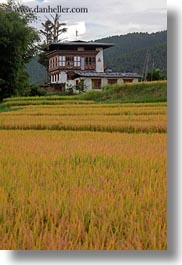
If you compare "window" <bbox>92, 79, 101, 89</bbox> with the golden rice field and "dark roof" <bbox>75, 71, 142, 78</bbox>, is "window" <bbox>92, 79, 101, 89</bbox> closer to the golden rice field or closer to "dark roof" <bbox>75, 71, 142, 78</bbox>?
"dark roof" <bbox>75, 71, 142, 78</bbox>

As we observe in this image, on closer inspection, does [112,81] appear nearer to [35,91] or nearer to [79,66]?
[79,66]

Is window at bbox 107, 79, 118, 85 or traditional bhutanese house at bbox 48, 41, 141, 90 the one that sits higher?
traditional bhutanese house at bbox 48, 41, 141, 90

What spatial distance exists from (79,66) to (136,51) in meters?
0.35

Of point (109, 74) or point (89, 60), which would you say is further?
point (109, 74)

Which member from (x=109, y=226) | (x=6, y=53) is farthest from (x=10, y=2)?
A: (x=109, y=226)

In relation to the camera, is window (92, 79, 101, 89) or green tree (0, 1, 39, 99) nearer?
green tree (0, 1, 39, 99)

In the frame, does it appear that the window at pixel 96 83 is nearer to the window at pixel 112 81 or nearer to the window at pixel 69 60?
the window at pixel 112 81

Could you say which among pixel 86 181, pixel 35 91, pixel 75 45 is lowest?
pixel 86 181

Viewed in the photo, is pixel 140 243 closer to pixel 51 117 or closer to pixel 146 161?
pixel 146 161

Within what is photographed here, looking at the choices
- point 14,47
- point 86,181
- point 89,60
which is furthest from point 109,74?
point 86,181

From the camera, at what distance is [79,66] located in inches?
110

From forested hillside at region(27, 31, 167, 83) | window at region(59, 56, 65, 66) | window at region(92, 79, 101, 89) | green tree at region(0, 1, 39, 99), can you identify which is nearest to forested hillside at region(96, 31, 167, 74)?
forested hillside at region(27, 31, 167, 83)

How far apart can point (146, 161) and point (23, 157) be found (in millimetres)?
650

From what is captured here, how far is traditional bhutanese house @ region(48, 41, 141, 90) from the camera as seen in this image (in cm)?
275
